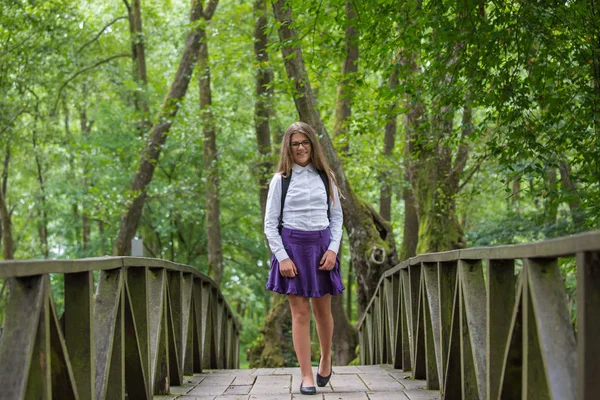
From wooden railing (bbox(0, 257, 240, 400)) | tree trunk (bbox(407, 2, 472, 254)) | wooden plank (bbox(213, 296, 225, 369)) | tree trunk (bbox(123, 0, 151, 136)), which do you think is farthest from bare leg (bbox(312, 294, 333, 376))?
tree trunk (bbox(123, 0, 151, 136))

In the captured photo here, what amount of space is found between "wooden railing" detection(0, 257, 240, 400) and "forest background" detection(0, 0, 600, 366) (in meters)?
3.13

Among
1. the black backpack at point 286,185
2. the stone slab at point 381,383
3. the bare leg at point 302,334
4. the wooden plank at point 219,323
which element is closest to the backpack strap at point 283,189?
the black backpack at point 286,185

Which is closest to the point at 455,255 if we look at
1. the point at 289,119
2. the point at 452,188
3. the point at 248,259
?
the point at 452,188

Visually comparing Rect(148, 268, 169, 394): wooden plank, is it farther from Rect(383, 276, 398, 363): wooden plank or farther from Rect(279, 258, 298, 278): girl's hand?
Rect(383, 276, 398, 363): wooden plank

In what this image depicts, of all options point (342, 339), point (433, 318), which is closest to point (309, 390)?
point (433, 318)

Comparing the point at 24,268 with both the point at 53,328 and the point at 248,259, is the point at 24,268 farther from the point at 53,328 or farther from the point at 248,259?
the point at 248,259

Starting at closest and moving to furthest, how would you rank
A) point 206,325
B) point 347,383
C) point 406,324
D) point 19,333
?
point 19,333 → point 347,383 → point 406,324 → point 206,325

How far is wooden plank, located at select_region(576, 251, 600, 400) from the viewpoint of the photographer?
1.99 m

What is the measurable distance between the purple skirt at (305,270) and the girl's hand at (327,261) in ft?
0.13

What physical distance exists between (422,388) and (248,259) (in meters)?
18.5

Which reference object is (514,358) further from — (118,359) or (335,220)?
(335,220)

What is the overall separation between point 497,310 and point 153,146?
12508 millimetres

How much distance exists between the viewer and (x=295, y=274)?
4.99m

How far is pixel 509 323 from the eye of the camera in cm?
321
